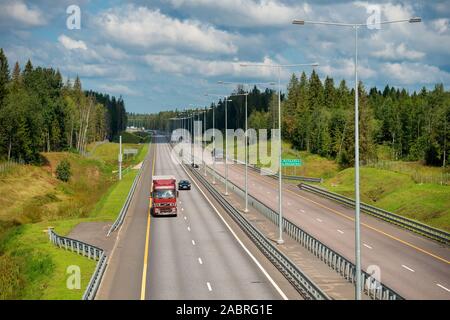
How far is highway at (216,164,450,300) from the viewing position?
108 feet

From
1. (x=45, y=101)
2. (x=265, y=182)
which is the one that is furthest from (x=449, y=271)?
(x=45, y=101)

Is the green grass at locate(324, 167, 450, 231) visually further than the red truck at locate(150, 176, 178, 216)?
No

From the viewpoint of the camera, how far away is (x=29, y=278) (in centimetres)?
3916

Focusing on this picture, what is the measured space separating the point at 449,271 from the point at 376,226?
1783cm

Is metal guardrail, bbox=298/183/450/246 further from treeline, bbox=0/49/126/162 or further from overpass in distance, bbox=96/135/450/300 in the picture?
treeline, bbox=0/49/126/162

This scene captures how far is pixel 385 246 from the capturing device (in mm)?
44406

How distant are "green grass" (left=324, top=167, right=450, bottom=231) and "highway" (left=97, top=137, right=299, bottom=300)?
752 inches

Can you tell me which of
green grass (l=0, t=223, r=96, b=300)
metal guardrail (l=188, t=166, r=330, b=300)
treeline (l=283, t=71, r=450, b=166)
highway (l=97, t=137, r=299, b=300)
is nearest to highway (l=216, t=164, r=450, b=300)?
metal guardrail (l=188, t=166, r=330, b=300)

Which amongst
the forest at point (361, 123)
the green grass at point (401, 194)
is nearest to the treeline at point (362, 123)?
the forest at point (361, 123)

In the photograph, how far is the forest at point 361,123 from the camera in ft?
376

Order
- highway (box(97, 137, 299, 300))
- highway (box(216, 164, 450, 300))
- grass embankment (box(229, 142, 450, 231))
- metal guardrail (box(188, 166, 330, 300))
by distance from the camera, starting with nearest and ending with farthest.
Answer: metal guardrail (box(188, 166, 330, 300))
highway (box(97, 137, 299, 300))
highway (box(216, 164, 450, 300))
grass embankment (box(229, 142, 450, 231))

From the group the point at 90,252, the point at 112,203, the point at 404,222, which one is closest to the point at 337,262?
the point at 90,252

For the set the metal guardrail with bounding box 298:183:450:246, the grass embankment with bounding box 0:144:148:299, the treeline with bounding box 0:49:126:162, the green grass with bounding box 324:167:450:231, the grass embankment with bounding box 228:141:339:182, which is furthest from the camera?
the grass embankment with bounding box 228:141:339:182
